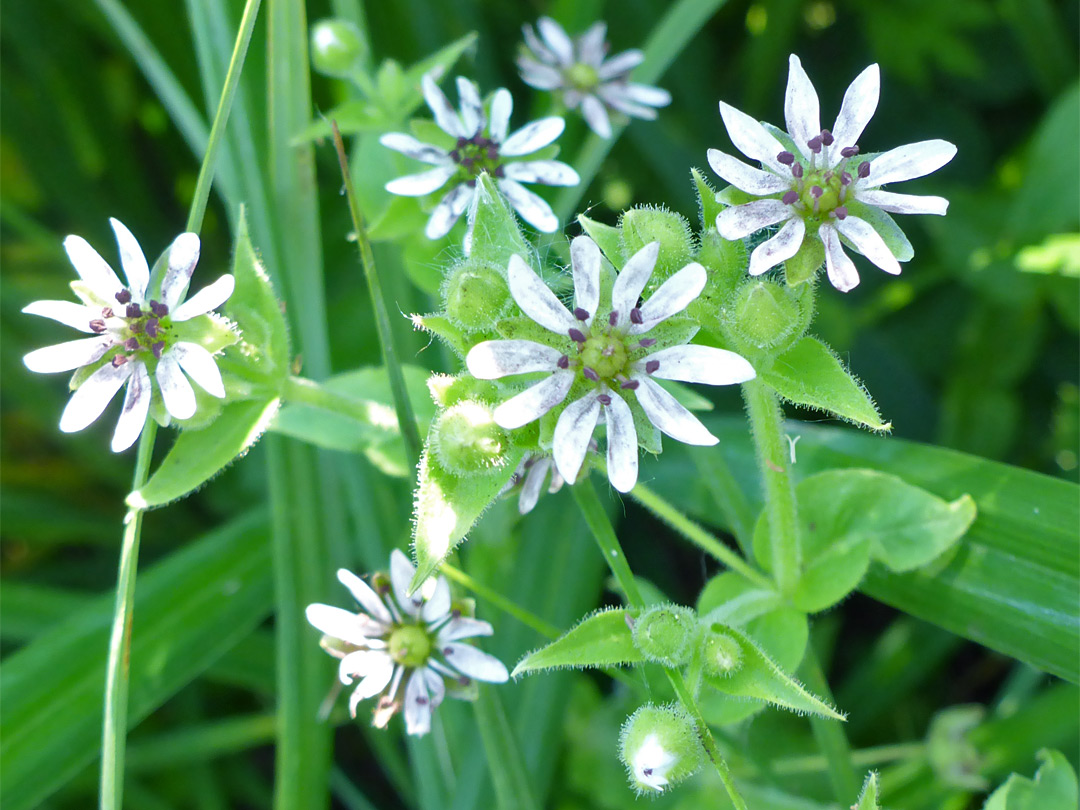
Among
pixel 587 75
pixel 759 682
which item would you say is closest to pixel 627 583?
pixel 759 682

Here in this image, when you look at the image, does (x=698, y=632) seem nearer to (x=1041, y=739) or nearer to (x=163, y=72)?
(x=1041, y=739)

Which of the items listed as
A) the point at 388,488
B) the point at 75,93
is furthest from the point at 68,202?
the point at 388,488

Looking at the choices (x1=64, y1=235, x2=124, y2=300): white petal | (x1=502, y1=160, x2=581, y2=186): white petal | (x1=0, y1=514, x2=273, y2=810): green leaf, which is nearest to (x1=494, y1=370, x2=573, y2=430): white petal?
(x1=502, y1=160, x2=581, y2=186): white petal

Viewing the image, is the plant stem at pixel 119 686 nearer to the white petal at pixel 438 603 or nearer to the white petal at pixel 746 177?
the white petal at pixel 438 603

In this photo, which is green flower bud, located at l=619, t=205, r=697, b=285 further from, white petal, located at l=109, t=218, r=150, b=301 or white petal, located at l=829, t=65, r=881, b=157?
white petal, located at l=109, t=218, r=150, b=301

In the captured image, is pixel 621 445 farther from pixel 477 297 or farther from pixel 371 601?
pixel 371 601

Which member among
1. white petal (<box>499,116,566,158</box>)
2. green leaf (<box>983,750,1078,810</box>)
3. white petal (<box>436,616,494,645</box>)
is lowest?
green leaf (<box>983,750,1078,810</box>)

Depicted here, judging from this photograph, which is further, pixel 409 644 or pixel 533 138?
pixel 533 138
